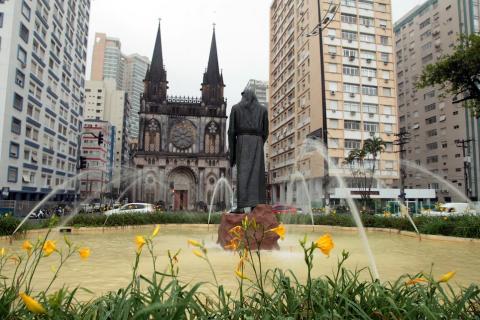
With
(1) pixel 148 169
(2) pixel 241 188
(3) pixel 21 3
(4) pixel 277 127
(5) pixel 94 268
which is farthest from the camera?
(4) pixel 277 127

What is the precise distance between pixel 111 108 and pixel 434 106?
89713 millimetres

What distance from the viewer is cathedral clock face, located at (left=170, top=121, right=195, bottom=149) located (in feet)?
177

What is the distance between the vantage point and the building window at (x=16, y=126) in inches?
1284

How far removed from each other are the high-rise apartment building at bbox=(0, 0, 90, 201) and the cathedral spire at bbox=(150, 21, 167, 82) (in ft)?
35.4

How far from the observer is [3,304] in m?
2.34

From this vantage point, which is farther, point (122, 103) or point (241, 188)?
point (122, 103)

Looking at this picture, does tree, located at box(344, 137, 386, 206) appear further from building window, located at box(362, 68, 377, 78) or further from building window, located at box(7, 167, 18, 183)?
building window, located at box(7, 167, 18, 183)

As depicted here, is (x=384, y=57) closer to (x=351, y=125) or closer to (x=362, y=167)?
(x=351, y=125)

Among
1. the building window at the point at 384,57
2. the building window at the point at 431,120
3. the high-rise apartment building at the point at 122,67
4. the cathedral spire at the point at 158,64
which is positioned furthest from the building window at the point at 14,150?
the high-rise apartment building at the point at 122,67

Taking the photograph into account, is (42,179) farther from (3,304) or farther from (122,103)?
(122,103)

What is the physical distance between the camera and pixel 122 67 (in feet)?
559

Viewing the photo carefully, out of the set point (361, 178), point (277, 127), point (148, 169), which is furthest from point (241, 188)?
point (277, 127)

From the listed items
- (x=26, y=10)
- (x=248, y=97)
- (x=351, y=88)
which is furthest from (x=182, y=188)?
(x=248, y=97)

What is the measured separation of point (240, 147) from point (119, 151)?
109133 mm
